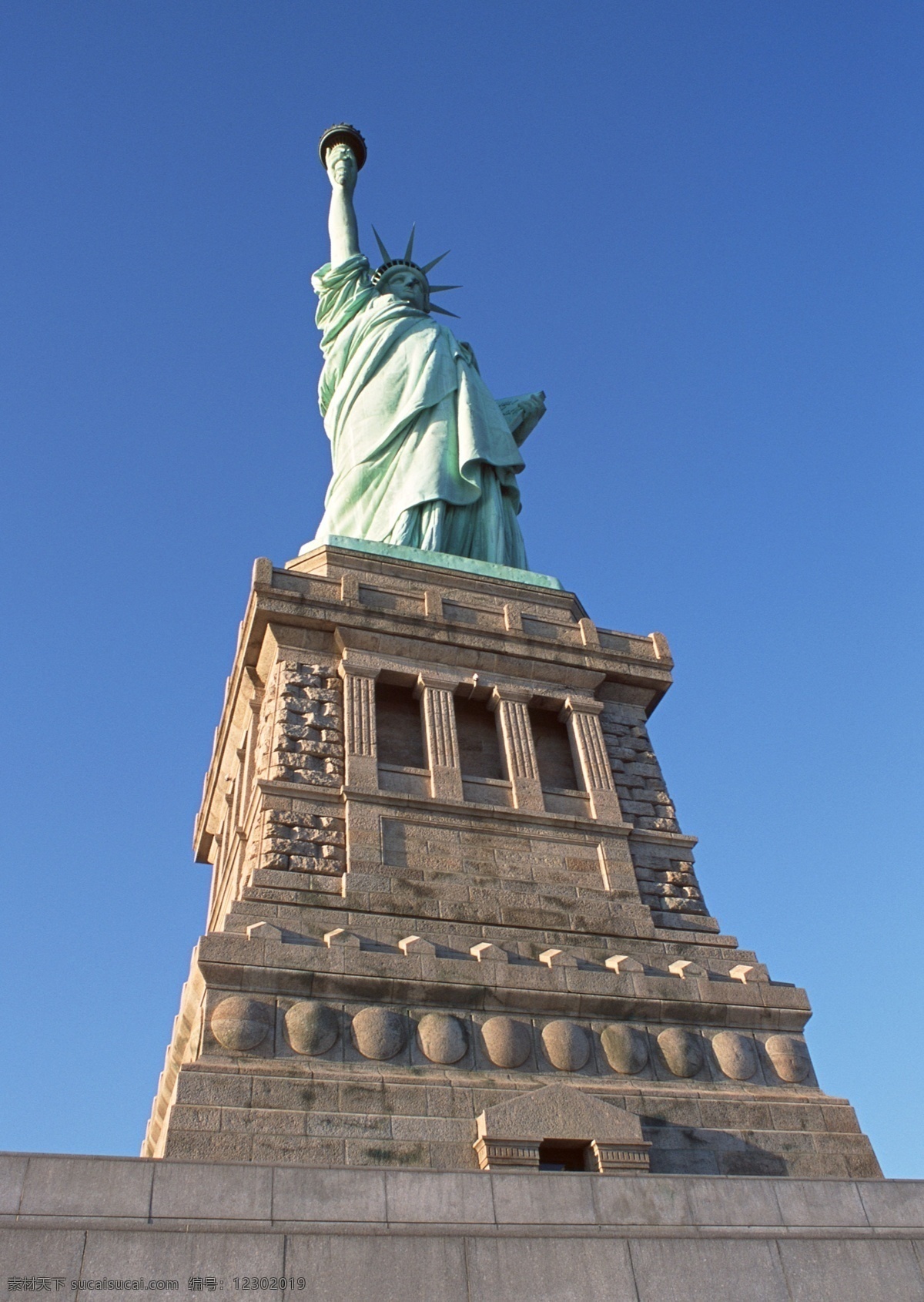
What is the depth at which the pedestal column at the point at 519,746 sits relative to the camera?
16.0 metres

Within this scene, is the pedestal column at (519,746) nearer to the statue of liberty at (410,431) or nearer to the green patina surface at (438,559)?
the green patina surface at (438,559)

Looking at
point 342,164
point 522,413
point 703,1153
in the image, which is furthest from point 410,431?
point 703,1153

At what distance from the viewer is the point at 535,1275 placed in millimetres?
8273

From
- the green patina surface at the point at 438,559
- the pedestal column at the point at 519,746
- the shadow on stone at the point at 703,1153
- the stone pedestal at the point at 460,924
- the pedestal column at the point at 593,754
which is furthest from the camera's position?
the green patina surface at the point at 438,559

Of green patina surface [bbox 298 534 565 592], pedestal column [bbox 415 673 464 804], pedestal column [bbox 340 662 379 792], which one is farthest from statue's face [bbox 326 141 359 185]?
pedestal column [bbox 340 662 379 792]

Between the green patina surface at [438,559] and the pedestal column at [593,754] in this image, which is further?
the green patina surface at [438,559]

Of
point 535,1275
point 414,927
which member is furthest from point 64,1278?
point 414,927

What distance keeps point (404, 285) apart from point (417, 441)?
7.08m

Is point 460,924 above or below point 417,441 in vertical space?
below

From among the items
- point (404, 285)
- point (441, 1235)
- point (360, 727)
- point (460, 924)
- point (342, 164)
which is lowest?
point (441, 1235)

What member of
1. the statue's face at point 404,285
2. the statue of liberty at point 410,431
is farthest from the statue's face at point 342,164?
the statue of liberty at point 410,431

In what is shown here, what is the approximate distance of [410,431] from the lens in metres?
22.9

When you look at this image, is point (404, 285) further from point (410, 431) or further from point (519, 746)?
point (519, 746)

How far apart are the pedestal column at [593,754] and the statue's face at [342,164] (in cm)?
2014
